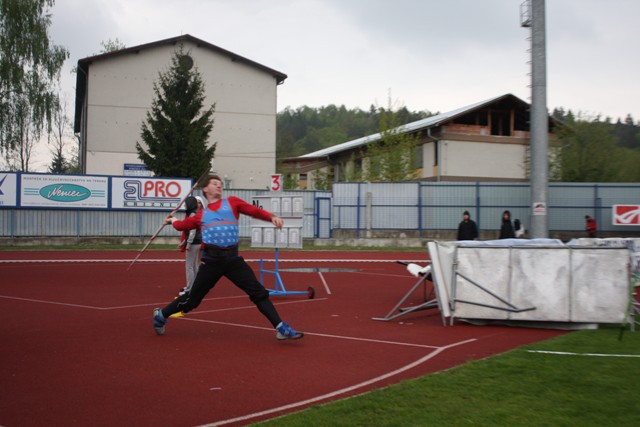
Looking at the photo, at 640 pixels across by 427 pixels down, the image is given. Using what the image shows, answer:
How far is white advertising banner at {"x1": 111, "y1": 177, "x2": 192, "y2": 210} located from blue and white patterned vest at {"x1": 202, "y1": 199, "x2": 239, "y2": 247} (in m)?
22.7

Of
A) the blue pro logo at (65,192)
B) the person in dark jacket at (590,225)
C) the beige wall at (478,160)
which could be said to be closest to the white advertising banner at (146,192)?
the blue pro logo at (65,192)

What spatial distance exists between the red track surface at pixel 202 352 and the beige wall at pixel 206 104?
1321 inches

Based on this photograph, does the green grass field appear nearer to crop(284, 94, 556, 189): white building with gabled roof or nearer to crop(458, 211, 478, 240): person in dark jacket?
crop(458, 211, 478, 240): person in dark jacket

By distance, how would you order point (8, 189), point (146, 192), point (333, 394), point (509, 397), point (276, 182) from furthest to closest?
1. point (146, 192)
2. point (8, 189)
3. point (276, 182)
4. point (333, 394)
5. point (509, 397)

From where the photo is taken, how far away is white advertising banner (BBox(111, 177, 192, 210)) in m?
31.3

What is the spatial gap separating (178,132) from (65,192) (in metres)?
11.4

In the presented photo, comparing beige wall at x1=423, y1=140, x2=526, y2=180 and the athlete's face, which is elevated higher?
beige wall at x1=423, y1=140, x2=526, y2=180

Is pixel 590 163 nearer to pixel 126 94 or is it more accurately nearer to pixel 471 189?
pixel 471 189

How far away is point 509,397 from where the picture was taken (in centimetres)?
611

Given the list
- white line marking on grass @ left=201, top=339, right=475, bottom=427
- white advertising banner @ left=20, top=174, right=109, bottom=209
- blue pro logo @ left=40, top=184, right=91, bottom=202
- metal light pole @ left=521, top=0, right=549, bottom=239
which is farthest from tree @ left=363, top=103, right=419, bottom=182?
white line marking on grass @ left=201, top=339, right=475, bottom=427

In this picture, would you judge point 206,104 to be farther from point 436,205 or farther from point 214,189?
point 214,189

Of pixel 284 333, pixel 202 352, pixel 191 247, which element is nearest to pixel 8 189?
pixel 191 247

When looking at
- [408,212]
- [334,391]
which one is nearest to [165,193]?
[408,212]

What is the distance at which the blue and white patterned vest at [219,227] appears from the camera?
8.54 m
